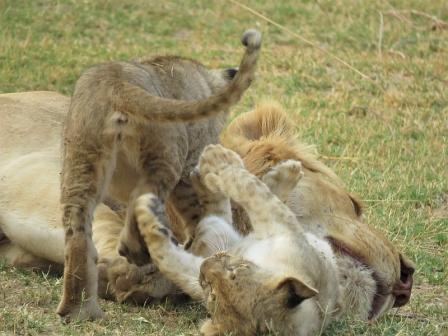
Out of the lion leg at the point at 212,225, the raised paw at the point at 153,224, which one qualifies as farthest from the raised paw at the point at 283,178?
the raised paw at the point at 153,224

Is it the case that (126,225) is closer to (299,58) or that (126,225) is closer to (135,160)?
(135,160)

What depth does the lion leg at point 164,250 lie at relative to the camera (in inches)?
153

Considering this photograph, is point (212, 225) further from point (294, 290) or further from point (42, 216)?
point (42, 216)

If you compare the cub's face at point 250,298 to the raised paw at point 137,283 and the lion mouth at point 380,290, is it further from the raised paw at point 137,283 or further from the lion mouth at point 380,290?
the lion mouth at point 380,290

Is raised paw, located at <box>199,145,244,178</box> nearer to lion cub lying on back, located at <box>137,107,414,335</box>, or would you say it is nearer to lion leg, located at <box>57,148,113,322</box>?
lion cub lying on back, located at <box>137,107,414,335</box>

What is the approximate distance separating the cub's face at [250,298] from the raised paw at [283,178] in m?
0.65

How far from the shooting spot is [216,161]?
4156mm

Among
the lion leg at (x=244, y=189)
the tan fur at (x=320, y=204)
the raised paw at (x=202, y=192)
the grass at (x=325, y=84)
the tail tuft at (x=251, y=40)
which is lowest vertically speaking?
the grass at (x=325, y=84)

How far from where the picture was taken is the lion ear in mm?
3627

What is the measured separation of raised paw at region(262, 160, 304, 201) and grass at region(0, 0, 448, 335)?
0.58m

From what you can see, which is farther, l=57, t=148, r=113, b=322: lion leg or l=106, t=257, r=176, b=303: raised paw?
l=106, t=257, r=176, b=303: raised paw

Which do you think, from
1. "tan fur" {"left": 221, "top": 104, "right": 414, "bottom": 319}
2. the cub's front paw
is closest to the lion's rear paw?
the cub's front paw

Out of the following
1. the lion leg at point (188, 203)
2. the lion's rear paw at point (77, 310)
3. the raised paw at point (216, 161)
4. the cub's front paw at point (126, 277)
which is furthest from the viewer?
the lion leg at point (188, 203)

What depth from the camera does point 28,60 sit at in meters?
8.41
